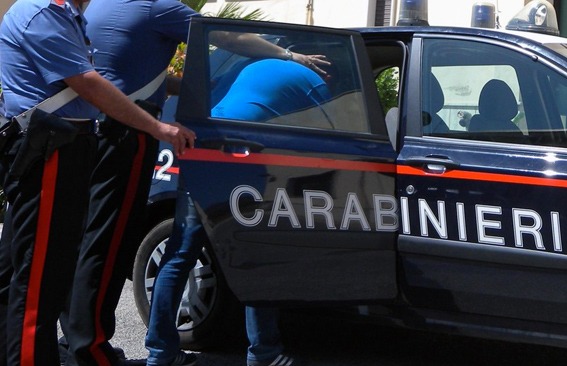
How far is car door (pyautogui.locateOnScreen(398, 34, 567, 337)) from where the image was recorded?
12.1 ft

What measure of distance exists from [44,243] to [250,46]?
3.90 ft

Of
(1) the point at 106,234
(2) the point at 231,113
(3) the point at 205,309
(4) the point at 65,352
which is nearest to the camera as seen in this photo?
(1) the point at 106,234

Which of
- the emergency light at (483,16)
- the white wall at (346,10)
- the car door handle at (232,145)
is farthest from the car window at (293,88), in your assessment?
the white wall at (346,10)

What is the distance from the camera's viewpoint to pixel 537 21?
4684 mm

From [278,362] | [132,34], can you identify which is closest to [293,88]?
[132,34]

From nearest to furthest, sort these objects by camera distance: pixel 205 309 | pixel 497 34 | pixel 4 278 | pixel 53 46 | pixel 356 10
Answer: pixel 53 46
pixel 4 278
pixel 497 34
pixel 205 309
pixel 356 10

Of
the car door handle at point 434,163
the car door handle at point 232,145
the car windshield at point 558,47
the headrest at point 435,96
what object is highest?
the car windshield at point 558,47

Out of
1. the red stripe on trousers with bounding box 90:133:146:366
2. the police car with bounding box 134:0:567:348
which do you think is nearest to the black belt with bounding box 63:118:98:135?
the red stripe on trousers with bounding box 90:133:146:366

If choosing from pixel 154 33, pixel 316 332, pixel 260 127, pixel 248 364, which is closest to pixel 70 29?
pixel 154 33

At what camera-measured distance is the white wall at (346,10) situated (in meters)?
10.4

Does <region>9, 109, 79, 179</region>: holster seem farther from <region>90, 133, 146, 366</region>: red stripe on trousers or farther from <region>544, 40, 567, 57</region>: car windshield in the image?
<region>544, 40, 567, 57</region>: car windshield

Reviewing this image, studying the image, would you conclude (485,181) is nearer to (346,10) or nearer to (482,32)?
(482,32)

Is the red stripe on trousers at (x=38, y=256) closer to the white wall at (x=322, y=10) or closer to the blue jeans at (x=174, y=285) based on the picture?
the blue jeans at (x=174, y=285)

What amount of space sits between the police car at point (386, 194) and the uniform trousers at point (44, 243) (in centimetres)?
55
